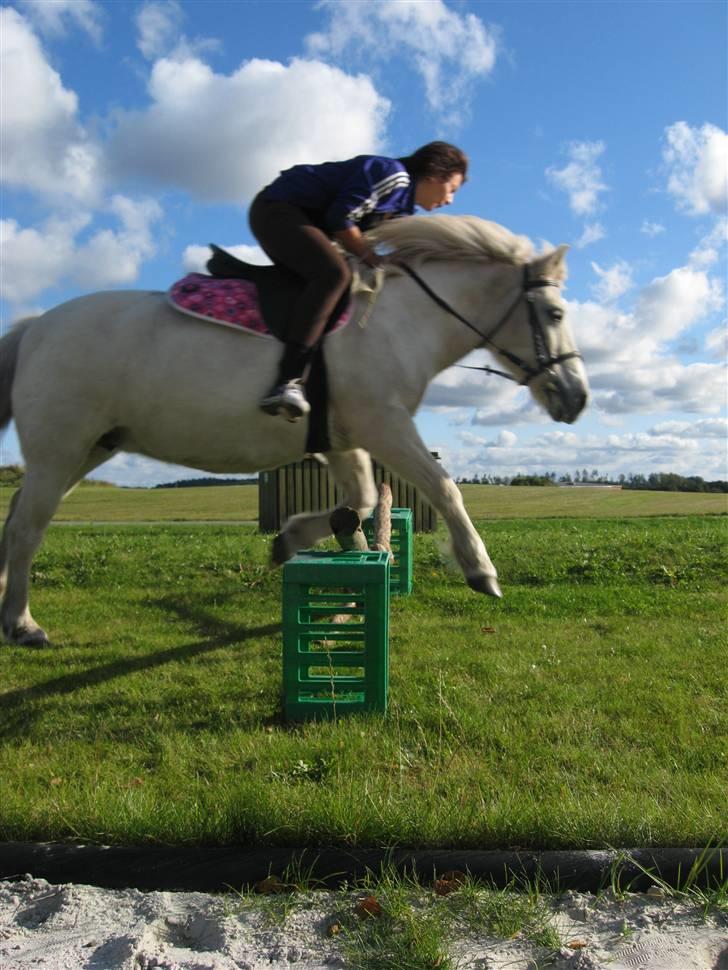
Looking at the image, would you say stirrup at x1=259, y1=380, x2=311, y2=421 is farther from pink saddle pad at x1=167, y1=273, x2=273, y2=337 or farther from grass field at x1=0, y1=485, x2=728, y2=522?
grass field at x1=0, y1=485, x2=728, y2=522

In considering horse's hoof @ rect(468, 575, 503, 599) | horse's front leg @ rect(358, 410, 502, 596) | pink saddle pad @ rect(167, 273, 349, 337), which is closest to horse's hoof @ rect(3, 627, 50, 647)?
pink saddle pad @ rect(167, 273, 349, 337)

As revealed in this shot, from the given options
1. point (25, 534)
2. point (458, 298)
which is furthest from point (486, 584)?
point (25, 534)

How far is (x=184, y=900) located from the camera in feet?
7.42

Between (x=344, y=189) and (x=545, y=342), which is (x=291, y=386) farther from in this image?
(x=545, y=342)

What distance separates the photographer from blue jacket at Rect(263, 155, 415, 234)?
3221mm

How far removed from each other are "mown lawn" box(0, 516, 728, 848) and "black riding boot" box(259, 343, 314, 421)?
88cm

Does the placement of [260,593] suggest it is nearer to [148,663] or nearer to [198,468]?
[148,663]

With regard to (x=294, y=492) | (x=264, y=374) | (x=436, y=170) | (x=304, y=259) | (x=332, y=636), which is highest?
(x=436, y=170)

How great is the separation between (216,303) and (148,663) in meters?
2.76

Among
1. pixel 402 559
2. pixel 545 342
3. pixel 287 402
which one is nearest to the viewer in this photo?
pixel 287 402

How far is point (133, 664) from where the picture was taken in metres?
4.96

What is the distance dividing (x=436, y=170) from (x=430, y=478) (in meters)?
1.48

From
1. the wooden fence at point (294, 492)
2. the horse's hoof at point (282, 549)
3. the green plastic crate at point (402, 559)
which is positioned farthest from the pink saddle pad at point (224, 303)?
the wooden fence at point (294, 492)

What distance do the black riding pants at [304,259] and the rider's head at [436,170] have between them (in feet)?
1.89
